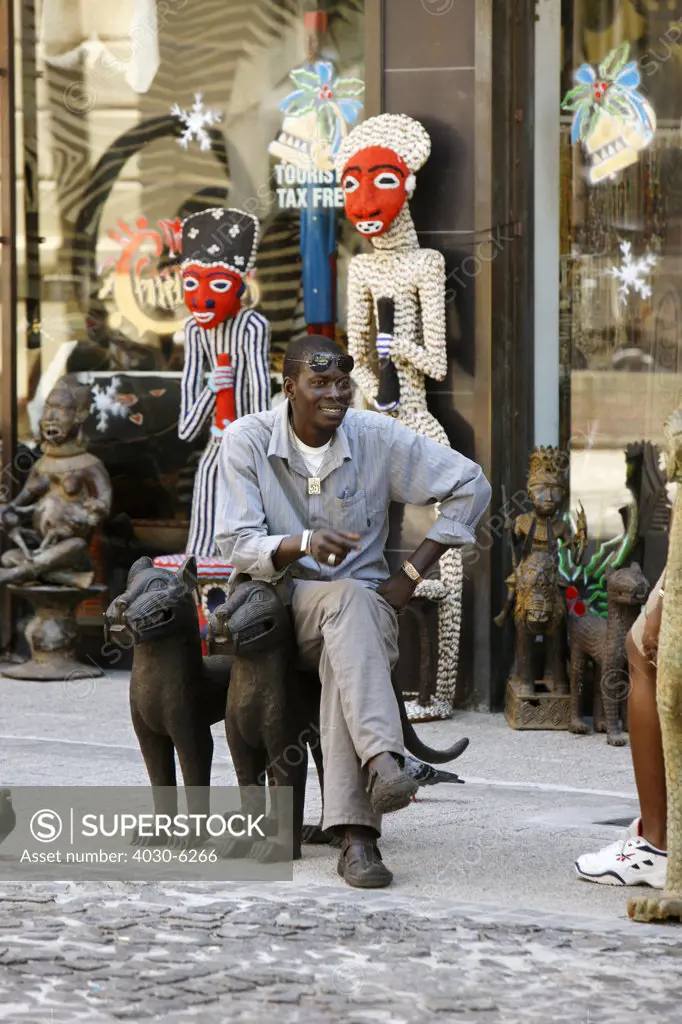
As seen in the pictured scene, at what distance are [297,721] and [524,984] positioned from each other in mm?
1420

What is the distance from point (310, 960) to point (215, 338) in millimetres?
4753

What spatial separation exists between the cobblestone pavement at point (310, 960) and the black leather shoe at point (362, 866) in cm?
6

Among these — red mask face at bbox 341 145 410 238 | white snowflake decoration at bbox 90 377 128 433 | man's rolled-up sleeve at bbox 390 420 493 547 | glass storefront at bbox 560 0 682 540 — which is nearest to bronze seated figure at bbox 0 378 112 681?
white snowflake decoration at bbox 90 377 128 433

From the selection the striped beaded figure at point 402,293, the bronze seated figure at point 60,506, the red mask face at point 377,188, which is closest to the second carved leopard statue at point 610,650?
the striped beaded figure at point 402,293

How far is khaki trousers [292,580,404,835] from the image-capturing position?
514cm

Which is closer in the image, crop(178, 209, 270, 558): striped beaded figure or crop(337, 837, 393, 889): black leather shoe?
crop(337, 837, 393, 889): black leather shoe

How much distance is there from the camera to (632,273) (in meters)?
8.37

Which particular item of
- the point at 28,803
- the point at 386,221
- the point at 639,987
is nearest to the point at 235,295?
the point at 386,221

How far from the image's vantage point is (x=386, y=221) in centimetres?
807

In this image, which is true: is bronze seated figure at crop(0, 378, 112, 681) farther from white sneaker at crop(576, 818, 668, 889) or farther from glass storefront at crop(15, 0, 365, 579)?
white sneaker at crop(576, 818, 668, 889)

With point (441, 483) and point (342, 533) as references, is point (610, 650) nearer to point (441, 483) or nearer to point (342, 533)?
point (441, 483)

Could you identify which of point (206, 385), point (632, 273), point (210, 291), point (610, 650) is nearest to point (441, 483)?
point (610, 650)

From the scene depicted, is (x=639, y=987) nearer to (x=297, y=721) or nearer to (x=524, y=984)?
(x=524, y=984)

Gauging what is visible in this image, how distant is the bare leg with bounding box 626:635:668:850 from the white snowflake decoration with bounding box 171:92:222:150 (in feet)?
15.8
